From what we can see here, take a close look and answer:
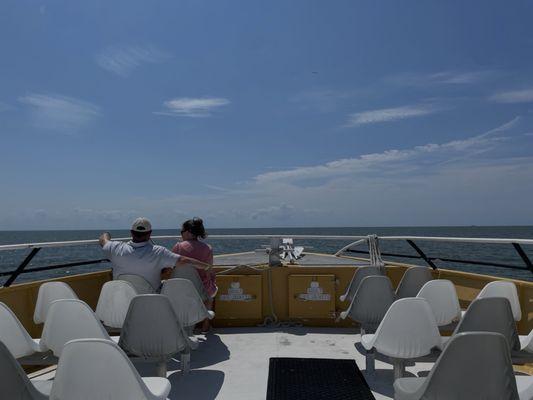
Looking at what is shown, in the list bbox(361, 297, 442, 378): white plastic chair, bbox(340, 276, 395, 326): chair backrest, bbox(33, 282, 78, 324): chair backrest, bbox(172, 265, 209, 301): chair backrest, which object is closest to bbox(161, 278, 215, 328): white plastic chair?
bbox(172, 265, 209, 301): chair backrest

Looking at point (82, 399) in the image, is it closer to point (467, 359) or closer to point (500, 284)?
point (467, 359)

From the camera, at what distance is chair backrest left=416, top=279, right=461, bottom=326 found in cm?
373

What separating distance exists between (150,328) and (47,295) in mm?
1328

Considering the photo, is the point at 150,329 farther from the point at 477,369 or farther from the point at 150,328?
the point at 477,369

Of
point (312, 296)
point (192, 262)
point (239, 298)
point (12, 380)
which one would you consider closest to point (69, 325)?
point (12, 380)

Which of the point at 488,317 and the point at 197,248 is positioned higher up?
the point at 197,248

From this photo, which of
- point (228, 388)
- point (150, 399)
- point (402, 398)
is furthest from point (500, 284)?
point (150, 399)

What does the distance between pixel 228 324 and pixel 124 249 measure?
196cm

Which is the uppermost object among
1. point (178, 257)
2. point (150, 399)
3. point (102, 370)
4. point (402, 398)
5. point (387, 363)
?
point (178, 257)

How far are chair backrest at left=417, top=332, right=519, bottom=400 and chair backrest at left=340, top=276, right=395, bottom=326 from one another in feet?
6.53

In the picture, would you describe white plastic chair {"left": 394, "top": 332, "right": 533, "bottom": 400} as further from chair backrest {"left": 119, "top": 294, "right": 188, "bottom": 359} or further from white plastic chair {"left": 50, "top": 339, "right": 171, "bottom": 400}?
chair backrest {"left": 119, "top": 294, "right": 188, "bottom": 359}

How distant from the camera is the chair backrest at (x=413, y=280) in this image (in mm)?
4586

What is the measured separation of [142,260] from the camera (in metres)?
4.00

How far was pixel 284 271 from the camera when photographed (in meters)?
5.52
